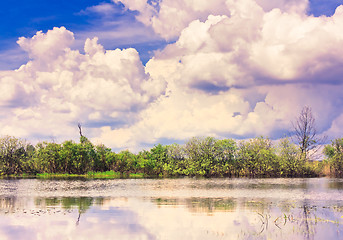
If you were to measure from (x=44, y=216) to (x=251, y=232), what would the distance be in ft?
53.0

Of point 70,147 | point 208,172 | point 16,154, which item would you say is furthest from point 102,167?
point 208,172

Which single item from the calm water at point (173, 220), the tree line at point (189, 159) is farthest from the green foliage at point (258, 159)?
the calm water at point (173, 220)

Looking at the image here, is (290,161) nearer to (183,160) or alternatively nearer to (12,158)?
(183,160)

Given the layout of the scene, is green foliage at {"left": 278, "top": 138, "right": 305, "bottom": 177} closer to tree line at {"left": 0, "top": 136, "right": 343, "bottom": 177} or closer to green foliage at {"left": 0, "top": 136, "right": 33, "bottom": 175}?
tree line at {"left": 0, "top": 136, "right": 343, "bottom": 177}

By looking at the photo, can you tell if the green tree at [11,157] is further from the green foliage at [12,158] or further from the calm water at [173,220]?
the calm water at [173,220]

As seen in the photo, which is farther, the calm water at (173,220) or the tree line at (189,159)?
the tree line at (189,159)

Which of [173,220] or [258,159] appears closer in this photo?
[173,220]

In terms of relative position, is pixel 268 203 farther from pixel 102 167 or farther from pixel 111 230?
pixel 102 167

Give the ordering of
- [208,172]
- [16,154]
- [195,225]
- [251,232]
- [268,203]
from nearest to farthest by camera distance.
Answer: [251,232] → [195,225] → [268,203] → [208,172] → [16,154]

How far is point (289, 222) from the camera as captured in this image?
24562mm

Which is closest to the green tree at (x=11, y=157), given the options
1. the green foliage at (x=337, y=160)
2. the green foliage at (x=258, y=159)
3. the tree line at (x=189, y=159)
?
the tree line at (x=189, y=159)

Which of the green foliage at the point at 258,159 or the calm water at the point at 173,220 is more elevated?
the green foliage at the point at 258,159

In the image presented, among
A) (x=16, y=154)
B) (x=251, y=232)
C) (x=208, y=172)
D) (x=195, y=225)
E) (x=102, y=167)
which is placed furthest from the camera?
(x=102, y=167)

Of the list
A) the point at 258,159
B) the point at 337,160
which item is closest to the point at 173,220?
the point at 258,159
